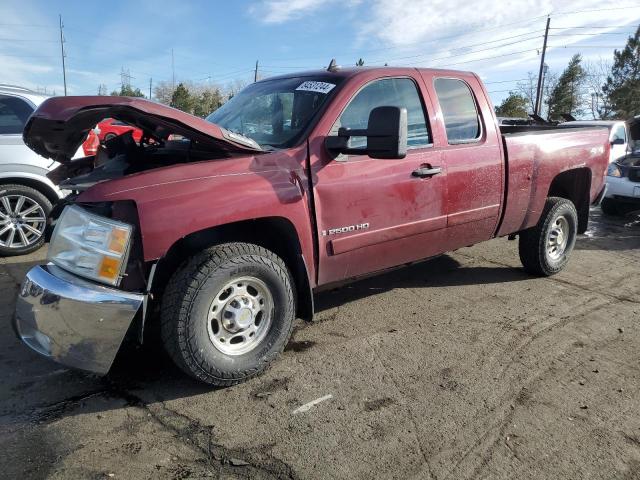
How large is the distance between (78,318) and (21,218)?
3.99 metres

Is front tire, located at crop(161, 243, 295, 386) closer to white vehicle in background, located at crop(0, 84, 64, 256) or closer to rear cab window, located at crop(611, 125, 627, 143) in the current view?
white vehicle in background, located at crop(0, 84, 64, 256)

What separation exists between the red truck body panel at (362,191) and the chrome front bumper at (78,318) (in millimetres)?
314

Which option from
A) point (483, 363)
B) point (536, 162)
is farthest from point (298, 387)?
point (536, 162)

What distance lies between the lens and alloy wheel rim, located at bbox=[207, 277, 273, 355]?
301 centimetres

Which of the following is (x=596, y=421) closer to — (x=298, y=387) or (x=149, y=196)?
(x=298, y=387)

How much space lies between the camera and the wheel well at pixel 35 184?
5801 millimetres

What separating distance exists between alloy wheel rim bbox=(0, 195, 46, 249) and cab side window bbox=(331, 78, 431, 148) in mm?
4306

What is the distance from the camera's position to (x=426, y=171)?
149 inches

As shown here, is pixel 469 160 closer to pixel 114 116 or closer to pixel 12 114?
pixel 114 116

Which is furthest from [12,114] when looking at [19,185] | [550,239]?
[550,239]

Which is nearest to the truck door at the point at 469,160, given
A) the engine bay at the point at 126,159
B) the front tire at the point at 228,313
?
the front tire at the point at 228,313

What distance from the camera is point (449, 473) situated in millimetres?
2365

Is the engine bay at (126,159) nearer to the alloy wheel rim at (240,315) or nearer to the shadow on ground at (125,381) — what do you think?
the alloy wheel rim at (240,315)

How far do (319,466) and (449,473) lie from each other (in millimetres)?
619
